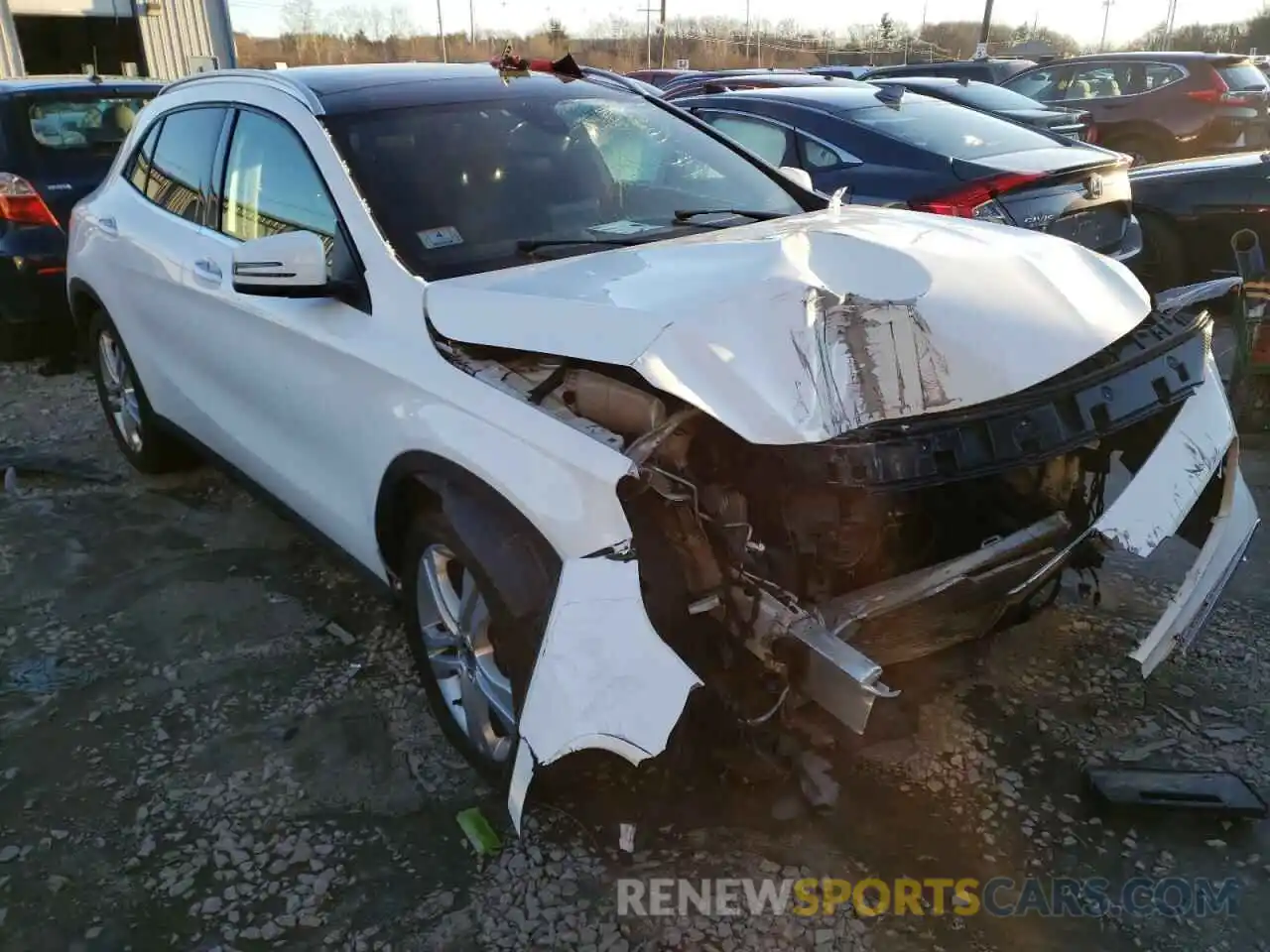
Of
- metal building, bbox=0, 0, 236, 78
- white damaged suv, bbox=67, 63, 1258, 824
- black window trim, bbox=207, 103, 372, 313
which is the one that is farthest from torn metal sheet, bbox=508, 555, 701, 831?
metal building, bbox=0, 0, 236, 78

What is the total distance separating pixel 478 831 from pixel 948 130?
5000 mm

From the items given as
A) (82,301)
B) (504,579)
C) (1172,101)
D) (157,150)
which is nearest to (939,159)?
(157,150)

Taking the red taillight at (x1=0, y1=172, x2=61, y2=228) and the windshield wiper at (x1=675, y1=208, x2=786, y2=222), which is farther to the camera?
the red taillight at (x1=0, y1=172, x2=61, y2=228)

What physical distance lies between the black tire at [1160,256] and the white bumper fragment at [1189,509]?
4.45 metres

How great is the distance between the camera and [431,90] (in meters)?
3.34

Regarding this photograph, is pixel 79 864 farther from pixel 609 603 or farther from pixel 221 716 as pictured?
pixel 609 603

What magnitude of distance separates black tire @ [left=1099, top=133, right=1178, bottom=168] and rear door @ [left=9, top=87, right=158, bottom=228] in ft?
34.9

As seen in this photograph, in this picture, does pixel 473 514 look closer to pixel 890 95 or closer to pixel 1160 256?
pixel 890 95

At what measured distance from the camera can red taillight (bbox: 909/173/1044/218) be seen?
528 centimetres

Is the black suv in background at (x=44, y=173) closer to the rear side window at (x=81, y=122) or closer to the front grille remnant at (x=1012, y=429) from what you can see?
the rear side window at (x=81, y=122)

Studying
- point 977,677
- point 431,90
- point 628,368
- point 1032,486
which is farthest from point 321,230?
point 977,677

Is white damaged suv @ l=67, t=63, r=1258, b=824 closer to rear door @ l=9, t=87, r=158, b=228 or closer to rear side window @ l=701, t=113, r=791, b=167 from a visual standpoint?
rear side window @ l=701, t=113, r=791, b=167

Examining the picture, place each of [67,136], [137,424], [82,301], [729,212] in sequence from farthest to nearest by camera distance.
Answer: [67,136] < [82,301] < [137,424] < [729,212]

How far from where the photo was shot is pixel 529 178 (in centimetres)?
316
